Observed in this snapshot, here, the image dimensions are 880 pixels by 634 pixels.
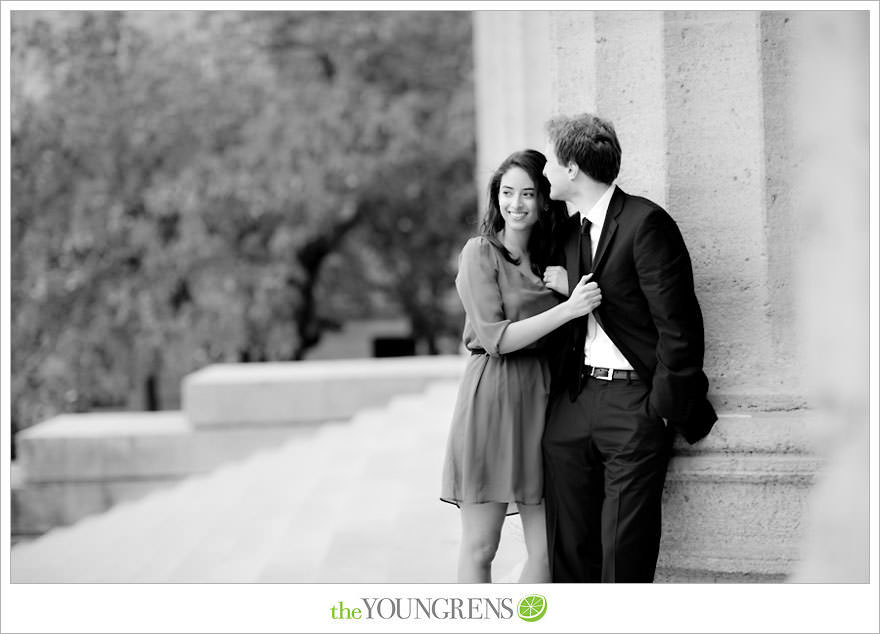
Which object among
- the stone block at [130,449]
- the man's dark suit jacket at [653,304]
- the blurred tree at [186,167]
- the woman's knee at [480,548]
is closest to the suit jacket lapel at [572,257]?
the man's dark suit jacket at [653,304]

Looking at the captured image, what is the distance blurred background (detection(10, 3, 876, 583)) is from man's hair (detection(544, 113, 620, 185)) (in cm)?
42

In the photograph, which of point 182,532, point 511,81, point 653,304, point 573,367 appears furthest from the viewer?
point 511,81

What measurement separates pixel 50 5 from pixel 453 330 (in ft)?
44.7

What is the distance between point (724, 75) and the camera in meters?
3.99

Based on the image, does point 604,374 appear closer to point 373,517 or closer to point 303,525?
point 373,517

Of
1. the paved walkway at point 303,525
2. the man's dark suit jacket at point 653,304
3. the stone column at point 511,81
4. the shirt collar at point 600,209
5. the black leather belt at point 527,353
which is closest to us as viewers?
the man's dark suit jacket at point 653,304

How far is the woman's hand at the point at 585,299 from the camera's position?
11.9ft

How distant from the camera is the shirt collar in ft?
12.3

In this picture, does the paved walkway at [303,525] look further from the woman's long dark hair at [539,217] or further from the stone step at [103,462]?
the woman's long dark hair at [539,217]

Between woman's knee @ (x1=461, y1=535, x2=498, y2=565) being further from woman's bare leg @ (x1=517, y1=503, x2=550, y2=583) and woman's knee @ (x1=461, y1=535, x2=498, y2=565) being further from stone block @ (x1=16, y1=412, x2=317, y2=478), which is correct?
stone block @ (x1=16, y1=412, x2=317, y2=478)

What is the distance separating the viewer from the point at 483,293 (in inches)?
150

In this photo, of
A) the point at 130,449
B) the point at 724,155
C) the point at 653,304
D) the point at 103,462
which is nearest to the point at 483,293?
the point at 653,304

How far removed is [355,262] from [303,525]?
9.83 meters

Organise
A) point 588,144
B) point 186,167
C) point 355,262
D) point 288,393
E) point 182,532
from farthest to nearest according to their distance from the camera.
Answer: point 355,262 → point 186,167 → point 288,393 → point 182,532 → point 588,144
